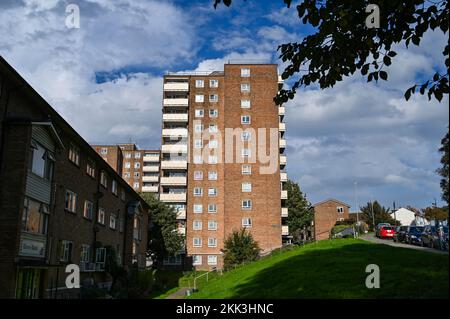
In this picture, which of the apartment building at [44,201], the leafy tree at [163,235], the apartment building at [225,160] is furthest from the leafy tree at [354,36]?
the apartment building at [225,160]

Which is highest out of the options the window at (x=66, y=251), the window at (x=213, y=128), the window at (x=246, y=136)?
the window at (x=213, y=128)

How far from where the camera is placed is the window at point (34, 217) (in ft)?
70.5

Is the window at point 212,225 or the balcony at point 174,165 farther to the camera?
the balcony at point 174,165

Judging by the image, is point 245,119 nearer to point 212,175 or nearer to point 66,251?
point 212,175

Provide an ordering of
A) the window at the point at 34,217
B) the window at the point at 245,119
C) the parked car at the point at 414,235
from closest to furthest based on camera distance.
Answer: the window at the point at 34,217, the parked car at the point at 414,235, the window at the point at 245,119

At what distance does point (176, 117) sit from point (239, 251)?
2981 centimetres

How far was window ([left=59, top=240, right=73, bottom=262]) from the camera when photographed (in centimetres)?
2703

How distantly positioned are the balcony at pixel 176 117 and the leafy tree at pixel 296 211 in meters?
20.4

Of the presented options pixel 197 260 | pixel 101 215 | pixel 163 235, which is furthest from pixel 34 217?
pixel 197 260

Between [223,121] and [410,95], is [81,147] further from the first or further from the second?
[223,121]

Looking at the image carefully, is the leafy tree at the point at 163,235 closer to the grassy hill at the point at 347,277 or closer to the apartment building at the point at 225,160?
the apartment building at the point at 225,160

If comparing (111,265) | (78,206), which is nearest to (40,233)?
(78,206)

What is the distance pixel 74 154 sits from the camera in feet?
96.2

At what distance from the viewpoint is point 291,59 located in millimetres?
9344
